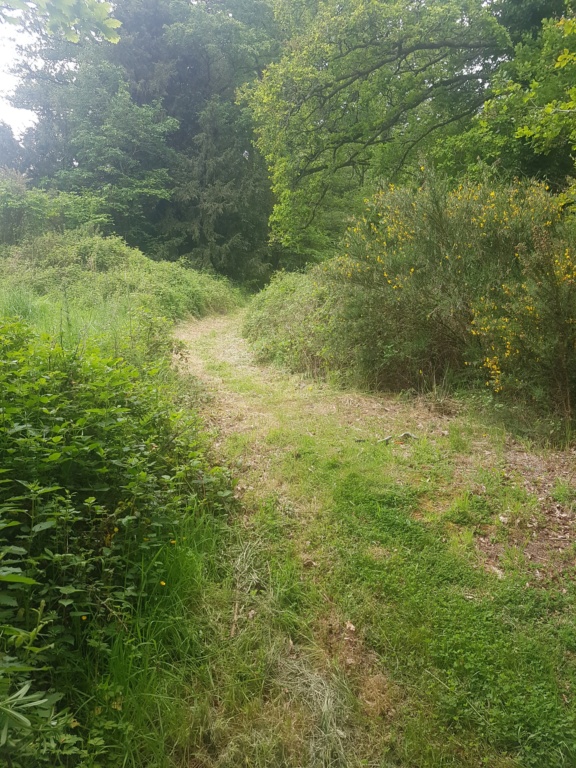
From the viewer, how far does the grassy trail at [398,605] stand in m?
2.13

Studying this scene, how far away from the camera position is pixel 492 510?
3697 millimetres

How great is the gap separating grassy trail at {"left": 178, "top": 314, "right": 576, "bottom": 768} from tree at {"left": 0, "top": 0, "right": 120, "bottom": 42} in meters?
3.83

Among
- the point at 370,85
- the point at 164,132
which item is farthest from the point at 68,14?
the point at 164,132

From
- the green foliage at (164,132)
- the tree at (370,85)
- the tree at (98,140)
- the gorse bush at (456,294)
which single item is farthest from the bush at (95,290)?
the tree at (98,140)

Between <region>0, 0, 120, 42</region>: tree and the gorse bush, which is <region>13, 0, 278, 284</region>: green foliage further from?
<region>0, 0, 120, 42</region>: tree

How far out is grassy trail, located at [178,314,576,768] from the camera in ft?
6.98

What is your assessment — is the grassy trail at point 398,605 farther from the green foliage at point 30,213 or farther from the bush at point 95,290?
the green foliage at point 30,213

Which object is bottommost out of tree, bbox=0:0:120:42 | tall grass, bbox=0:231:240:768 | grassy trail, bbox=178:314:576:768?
grassy trail, bbox=178:314:576:768

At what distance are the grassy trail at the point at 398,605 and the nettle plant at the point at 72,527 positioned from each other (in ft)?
1.97

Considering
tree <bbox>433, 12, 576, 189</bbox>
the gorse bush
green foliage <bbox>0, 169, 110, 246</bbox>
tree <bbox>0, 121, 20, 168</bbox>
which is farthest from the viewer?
tree <bbox>0, 121, 20, 168</bbox>

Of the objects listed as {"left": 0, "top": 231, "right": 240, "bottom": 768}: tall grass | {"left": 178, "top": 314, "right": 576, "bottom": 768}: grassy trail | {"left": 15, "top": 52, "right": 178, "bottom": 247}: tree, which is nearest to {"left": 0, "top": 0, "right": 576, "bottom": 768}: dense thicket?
{"left": 0, "top": 231, "right": 240, "bottom": 768}: tall grass

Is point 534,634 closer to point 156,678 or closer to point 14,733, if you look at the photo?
point 156,678

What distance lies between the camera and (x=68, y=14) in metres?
3.45

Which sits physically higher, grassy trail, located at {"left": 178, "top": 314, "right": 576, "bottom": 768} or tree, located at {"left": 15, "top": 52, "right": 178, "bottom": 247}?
tree, located at {"left": 15, "top": 52, "right": 178, "bottom": 247}
